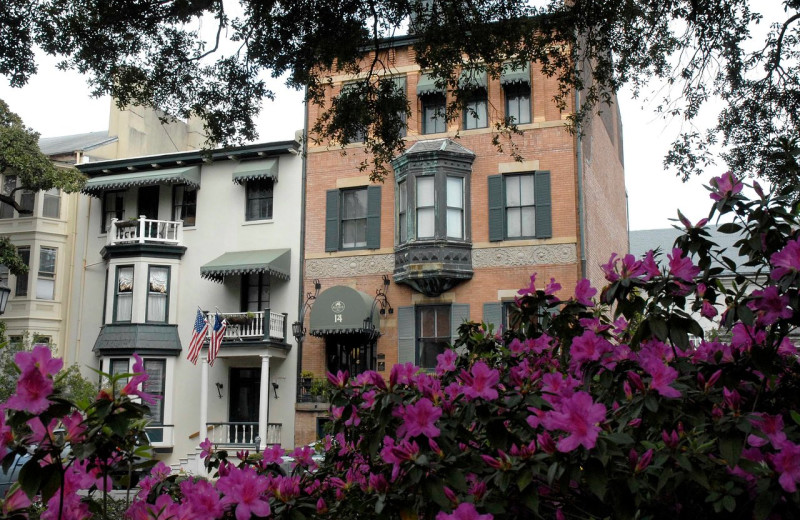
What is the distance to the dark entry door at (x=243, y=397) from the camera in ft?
87.1

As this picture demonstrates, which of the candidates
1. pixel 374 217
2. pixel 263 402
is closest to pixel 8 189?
pixel 263 402

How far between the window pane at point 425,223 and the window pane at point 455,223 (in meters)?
0.52

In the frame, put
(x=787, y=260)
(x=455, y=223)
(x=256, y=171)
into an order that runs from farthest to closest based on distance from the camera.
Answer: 1. (x=256, y=171)
2. (x=455, y=223)
3. (x=787, y=260)

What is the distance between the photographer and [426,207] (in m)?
24.5

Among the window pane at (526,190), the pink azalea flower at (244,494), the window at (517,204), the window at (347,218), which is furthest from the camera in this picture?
the window at (347,218)

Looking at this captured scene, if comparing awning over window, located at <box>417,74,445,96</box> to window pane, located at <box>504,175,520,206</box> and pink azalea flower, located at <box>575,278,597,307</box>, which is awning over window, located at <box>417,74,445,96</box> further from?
pink azalea flower, located at <box>575,278,597,307</box>

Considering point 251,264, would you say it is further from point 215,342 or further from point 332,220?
point 332,220

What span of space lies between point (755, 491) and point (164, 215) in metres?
27.5

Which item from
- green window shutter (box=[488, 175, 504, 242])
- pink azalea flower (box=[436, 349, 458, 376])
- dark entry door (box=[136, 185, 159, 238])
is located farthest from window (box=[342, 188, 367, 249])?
pink azalea flower (box=[436, 349, 458, 376])

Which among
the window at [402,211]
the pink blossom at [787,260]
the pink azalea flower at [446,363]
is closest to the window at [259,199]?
the window at [402,211]

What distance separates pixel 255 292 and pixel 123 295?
4.73 meters

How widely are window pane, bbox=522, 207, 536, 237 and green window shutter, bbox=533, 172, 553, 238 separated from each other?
202mm

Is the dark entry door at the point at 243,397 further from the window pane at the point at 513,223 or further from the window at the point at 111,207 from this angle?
the window pane at the point at 513,223

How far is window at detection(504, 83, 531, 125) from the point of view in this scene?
24.8 m
